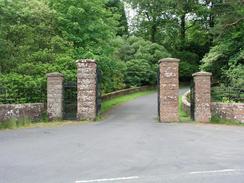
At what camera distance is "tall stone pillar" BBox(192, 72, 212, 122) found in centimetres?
1650

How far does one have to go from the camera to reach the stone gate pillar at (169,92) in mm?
16594

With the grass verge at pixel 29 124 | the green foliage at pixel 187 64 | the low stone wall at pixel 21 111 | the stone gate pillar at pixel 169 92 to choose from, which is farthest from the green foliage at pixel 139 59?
the grass verge at pixel 29 124

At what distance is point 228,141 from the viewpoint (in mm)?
11875

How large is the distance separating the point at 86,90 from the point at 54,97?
4.65 feet

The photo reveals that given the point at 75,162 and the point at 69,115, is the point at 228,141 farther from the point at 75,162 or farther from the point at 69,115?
the point at 69,115

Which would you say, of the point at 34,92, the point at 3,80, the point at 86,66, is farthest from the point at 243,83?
the point at 3,80

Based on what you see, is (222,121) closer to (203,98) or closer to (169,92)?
(203,98)

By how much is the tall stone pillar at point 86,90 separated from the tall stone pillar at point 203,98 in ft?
14.5

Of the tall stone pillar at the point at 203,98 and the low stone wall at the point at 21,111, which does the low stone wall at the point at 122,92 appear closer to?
the low stone wall at the point at 21,111

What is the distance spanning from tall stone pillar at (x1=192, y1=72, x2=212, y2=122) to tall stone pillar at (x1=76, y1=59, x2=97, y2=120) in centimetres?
441

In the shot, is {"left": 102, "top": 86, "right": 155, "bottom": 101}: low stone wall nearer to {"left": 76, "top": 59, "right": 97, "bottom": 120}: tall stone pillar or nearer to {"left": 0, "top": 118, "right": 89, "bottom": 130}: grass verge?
{"left": 76, "top": 59, "right": 97, "bottom": 120}: tall stone pillar

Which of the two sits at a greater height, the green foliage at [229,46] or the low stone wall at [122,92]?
the green foliage at [229,46]

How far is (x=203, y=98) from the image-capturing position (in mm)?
16500

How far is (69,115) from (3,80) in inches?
127
